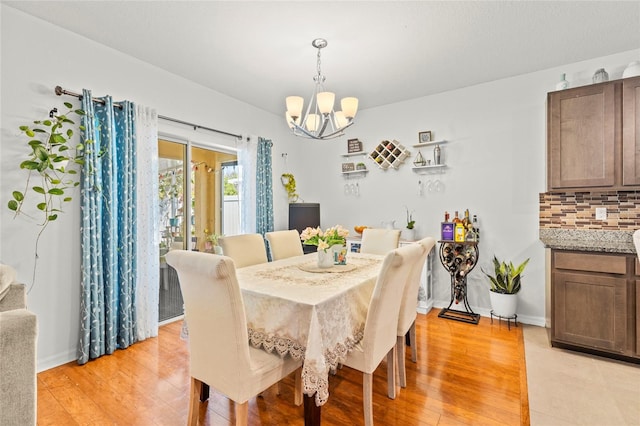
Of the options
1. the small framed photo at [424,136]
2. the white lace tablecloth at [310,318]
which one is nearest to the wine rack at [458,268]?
the small framed photo at [424,136]

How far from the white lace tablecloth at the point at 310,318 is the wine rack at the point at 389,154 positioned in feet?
8.17

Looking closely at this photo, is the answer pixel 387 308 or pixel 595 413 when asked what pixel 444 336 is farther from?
pixel 387 308

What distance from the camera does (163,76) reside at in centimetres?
328

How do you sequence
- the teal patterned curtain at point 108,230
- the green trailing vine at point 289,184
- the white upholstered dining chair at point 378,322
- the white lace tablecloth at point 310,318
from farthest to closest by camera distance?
the green trailing vine at point 289,184 < the teal patterned curtain at point 108,230 < the white upholstered dining chair at point 378,322 < the white lace tablecloth at point 310,318

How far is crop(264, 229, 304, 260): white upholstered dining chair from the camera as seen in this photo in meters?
3.05

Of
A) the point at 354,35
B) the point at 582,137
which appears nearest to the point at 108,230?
the point at 354,35

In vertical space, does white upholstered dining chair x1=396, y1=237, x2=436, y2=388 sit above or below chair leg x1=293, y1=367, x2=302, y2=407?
above

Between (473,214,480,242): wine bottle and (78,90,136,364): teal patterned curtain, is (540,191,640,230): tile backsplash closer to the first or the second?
(473,214,480,242): wine bottle

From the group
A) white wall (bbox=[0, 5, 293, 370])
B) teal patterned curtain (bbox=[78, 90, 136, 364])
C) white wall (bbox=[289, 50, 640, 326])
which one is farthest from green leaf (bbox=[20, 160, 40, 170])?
white wall (bbox=[289, 50, 640, 326])

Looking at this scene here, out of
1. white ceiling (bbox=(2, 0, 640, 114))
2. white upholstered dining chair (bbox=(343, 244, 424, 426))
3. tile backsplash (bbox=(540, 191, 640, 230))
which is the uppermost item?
white ceiling (bbox=(2, 0, 640, 114))

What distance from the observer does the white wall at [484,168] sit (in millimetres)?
3381

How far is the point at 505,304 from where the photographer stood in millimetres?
3324

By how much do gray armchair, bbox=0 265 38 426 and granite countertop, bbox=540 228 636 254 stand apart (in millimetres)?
3409

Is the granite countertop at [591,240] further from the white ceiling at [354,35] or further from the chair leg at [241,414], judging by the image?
the chair leg at [241,414]
